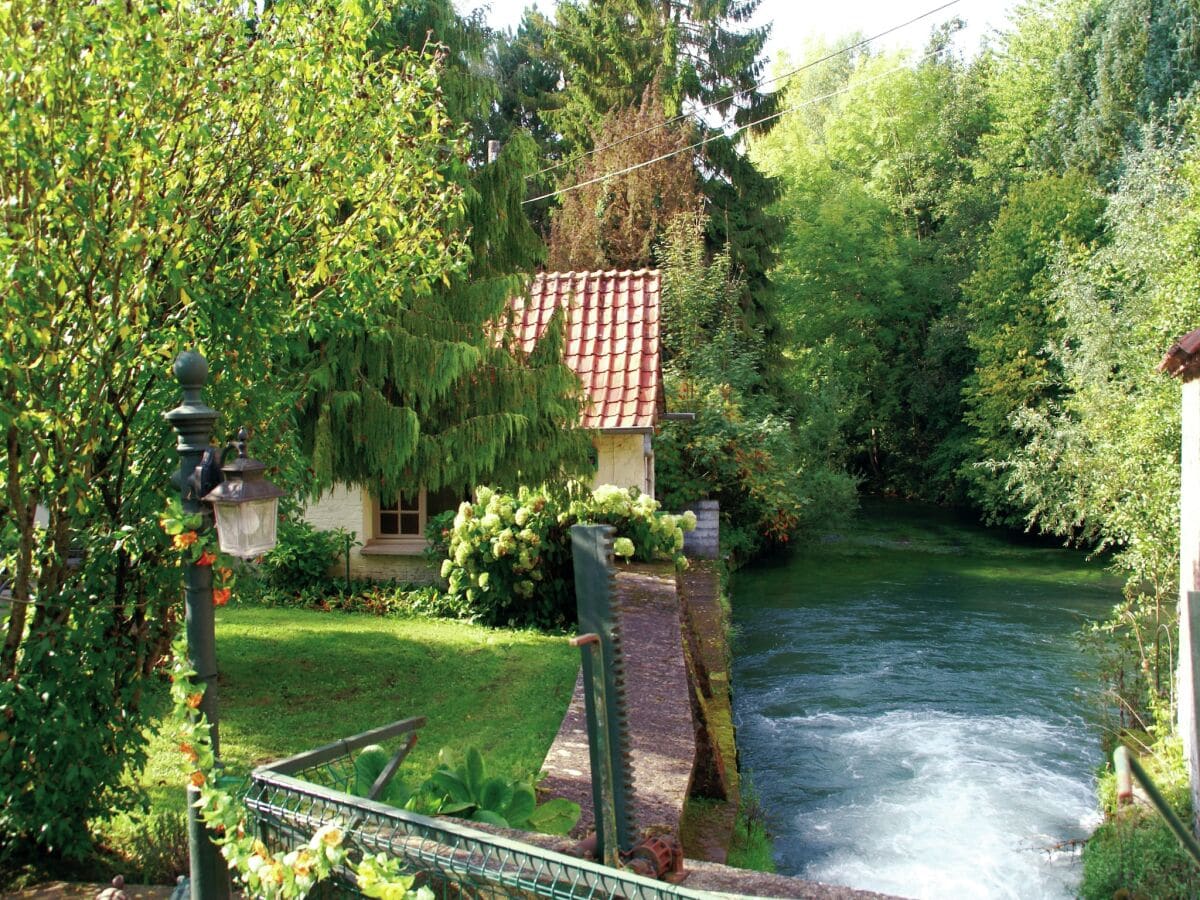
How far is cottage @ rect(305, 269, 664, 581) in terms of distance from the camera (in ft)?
45.3

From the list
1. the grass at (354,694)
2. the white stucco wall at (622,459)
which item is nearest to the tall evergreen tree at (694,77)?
the white stucco wall at (622,459)

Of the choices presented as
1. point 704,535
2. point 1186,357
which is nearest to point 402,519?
point 704,535

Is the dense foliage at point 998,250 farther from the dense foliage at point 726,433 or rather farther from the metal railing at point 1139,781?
the metal railing at point 1139,781

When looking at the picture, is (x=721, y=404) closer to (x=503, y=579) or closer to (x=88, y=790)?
(x=503, y=579)

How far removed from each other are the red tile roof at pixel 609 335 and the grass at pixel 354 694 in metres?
4.38

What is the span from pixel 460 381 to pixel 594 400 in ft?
13.9

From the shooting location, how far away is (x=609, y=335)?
53.6 ft

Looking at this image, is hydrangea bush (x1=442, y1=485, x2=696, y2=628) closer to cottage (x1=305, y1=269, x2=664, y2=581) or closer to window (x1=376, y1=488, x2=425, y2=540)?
cottage (x1=305, y1=269, x2=664, y2=581)

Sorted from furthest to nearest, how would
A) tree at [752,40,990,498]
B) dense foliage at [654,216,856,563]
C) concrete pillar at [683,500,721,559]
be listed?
tree at [752,40,990,498], dense foliage at [654,216,856,563], concrete pillar at [683,500,721,559]

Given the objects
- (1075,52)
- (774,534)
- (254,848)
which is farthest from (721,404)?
(1075,52)

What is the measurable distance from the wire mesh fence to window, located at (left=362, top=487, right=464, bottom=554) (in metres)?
10.3

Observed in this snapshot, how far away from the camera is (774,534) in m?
22.3

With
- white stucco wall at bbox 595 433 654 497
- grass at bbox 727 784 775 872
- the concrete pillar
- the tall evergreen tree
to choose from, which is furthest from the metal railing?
the tall evergreen tree

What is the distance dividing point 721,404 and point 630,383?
4.74m
